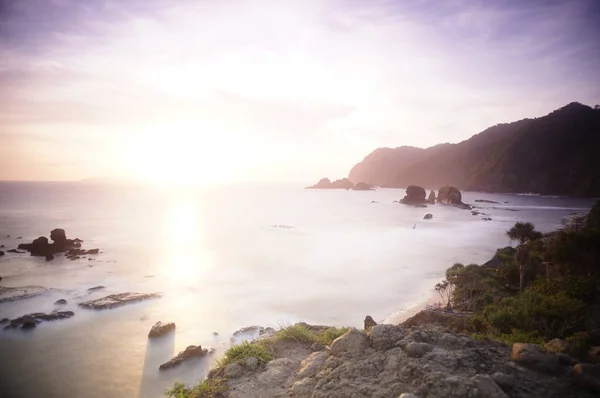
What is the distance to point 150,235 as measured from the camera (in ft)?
231

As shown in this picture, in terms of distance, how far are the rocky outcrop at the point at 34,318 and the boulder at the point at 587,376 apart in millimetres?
34339

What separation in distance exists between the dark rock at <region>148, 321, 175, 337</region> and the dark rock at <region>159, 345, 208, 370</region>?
4.88 metres

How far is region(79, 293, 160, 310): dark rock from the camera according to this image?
28.8 metres

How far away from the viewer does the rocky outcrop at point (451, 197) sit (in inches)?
4900

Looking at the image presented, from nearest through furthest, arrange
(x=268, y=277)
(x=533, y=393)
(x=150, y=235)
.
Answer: (x=533, y=393) → (x=268, y=277) → (x=150, y=235)

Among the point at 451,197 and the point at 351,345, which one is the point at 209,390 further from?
the point at 451,197

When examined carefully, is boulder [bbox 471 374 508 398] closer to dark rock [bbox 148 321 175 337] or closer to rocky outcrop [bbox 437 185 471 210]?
dark rock [bbox 148 321 175 337]

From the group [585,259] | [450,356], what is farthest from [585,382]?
[585,259]

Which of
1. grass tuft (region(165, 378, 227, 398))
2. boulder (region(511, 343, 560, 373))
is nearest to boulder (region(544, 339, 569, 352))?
boulder (region(511, 343, 560, 373))

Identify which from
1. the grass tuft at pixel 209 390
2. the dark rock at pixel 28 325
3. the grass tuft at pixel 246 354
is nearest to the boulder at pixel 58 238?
the dark rock at pixel 28 325

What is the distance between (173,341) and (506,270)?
2907 centimetres

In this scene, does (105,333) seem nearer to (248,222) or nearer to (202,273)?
(202,273)

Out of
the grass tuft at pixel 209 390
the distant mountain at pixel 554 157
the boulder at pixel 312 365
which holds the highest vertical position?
the distant mountain at pixel 554 157

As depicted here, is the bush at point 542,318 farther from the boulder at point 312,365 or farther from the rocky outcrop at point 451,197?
the rocky outcrop at point 451,197
